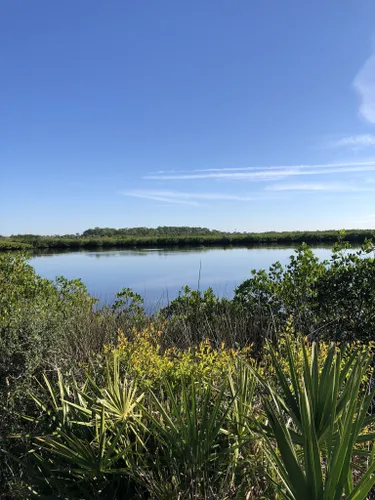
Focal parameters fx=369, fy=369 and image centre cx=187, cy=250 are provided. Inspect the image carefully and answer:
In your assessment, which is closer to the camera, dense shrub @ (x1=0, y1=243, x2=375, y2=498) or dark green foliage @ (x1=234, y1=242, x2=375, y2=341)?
dense shrub @ (x1=0, y1=243, x2=375, y2=498)

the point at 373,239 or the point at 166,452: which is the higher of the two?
the point at 373,239

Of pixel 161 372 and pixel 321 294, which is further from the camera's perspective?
pixel 321 294

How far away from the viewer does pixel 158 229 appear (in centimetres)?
6944

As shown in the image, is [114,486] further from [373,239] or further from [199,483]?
[373,239]

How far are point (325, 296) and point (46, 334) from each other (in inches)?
147

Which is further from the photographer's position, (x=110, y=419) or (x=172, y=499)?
(x=110, y=419)

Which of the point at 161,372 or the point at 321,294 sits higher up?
the point at 321,294

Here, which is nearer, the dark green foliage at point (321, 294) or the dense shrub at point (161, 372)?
the dense shrub at point (161, 372)

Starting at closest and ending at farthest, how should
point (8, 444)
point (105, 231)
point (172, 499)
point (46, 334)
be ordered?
point (172, 499), point (8, 444), point (46, 334), point (105, 231)

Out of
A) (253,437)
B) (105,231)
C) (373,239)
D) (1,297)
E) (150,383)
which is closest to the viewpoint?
(253,437)

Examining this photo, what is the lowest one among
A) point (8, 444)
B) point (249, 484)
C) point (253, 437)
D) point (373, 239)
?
point (8, 444)

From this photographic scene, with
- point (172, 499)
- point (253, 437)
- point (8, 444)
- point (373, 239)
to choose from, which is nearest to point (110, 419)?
point (172, 499)

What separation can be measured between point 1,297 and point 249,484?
4457mm

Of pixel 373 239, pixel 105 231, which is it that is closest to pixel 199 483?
pixel 373 239
